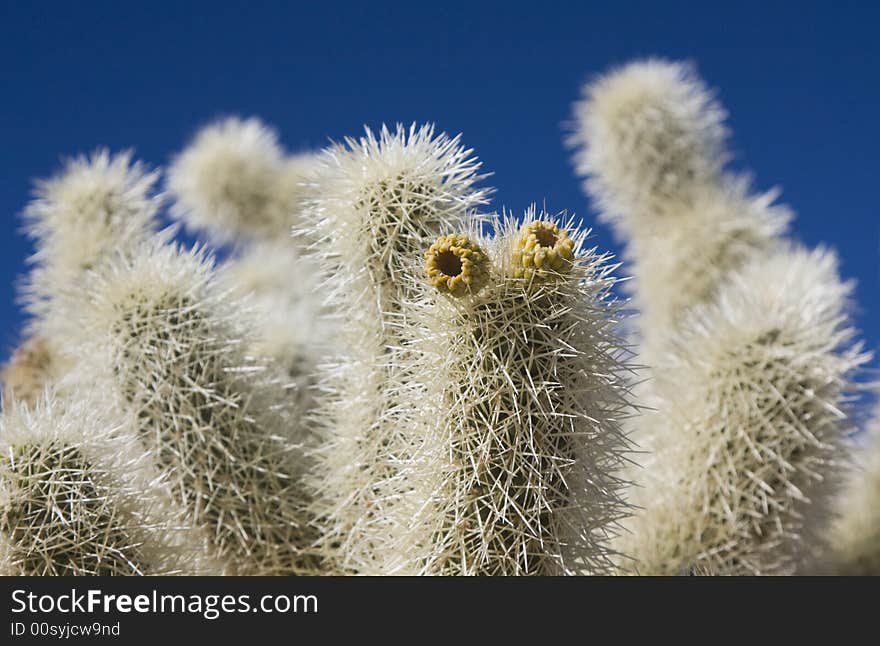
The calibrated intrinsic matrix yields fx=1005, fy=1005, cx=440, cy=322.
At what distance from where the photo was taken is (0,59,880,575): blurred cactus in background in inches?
84.4

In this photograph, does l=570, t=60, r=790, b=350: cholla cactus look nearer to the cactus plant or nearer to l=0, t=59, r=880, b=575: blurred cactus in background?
l=0, t=59, r=880, b=575: blurred cactus in background

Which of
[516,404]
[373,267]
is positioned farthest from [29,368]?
[516,404]

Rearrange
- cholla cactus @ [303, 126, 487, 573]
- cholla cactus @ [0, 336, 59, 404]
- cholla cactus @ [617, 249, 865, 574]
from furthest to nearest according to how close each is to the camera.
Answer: cholla cactus @ [0, 336, 59, 404] → cholla cactus @ [617, 249, 865, 574] → cholla cactus @ [303, 126, 487, 573]

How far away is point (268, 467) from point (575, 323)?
3.76ft

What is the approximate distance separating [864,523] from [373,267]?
302 centimetres

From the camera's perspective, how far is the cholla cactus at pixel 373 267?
254 centimetres

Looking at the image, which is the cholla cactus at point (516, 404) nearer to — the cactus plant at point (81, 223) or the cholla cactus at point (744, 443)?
the cholla cactus at point (744, 443)

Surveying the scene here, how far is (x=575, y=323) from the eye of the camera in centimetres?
212

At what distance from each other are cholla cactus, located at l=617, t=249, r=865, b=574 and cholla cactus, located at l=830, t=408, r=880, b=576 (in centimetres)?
121

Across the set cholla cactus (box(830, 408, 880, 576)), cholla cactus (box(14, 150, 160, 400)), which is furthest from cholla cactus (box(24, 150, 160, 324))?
cholla cactus (box(830, 408, 880, 576))

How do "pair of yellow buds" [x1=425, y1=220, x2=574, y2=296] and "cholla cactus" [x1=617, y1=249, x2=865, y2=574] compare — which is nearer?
"pair of yellow buds" [x1=425, y1=220, x2=574, y2=296]

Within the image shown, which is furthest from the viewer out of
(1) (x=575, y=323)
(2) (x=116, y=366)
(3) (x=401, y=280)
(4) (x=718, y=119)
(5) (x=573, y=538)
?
(4) (x=718, y=119)
